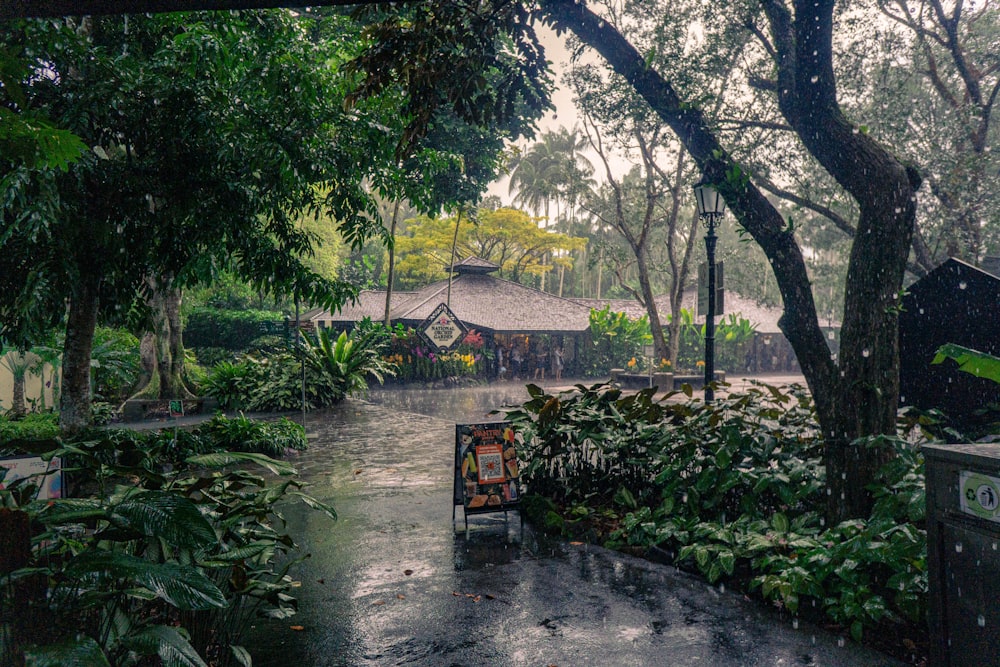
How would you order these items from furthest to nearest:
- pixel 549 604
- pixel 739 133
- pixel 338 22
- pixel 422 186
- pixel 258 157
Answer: pixel 338 22, pixel 739 133, pixel 422 186, pixel 258 157, pixel 549 604

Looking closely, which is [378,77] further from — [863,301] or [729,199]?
[863,301]

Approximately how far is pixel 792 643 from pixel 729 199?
3444 millimetres

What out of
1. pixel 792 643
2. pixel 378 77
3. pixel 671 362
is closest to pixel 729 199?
pixel 378 77

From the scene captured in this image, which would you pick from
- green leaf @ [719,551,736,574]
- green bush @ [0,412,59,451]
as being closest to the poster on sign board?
green leaf @ [719,551,736,574]

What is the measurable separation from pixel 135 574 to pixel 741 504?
460 cm

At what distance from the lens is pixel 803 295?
5.39m

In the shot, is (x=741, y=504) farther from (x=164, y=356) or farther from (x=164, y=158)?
(x=164, y=356)

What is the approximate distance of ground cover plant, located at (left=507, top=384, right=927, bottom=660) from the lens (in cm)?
397

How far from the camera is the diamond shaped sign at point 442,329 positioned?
24.5 meters

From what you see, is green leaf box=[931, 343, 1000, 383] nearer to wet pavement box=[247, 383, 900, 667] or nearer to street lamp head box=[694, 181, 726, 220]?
wet pavement box=[247, 383, 900, 667]

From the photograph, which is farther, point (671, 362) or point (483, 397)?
point (671, 362)

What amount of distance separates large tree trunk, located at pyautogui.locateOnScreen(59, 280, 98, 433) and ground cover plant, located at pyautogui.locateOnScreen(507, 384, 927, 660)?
535cm

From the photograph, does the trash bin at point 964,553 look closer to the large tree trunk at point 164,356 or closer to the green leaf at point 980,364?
the green leaf at point 980,364

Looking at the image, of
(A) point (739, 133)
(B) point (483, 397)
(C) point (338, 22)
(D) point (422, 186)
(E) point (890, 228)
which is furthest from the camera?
(B) point (483, 397)
